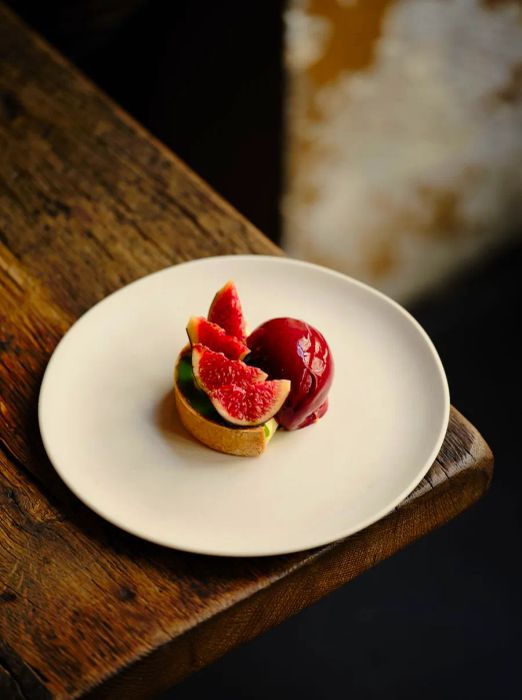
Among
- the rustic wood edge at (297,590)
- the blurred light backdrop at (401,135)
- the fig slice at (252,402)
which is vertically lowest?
the blurred light backdrop at (401,135)

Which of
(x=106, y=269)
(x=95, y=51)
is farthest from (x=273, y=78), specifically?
(x=106, y=269)

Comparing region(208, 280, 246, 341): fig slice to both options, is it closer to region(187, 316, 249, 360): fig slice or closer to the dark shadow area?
region(187, 316, 249, 360): fig slice

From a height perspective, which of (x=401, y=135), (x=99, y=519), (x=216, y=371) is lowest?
(x=401, y=135)

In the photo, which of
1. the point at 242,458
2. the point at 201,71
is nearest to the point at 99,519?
the point at 242,458

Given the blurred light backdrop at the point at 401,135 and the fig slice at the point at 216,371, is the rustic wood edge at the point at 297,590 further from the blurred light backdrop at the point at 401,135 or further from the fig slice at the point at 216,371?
the blurred light backdrop at the point at 401,135

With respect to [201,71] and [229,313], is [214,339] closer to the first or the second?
[229,313]

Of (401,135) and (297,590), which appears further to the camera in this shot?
(401,135)

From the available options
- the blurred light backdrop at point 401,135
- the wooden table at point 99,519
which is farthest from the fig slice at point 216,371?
the blurred light backdrop at point 401,135

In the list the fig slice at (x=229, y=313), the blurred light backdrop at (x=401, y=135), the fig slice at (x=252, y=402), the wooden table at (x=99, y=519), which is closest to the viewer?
the wooden table at (x=99, y=519)
